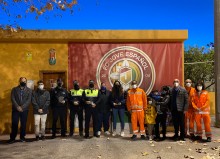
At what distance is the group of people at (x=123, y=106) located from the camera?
11.0m

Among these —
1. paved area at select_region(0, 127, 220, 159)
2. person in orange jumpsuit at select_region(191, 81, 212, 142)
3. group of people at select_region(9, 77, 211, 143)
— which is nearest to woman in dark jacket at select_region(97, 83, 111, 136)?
group of people at select_region(9, 77, 211, 143)

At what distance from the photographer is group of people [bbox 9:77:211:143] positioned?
11000mm

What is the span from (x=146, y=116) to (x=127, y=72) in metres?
2.82

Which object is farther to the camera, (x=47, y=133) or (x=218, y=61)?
(x=218, y=61)

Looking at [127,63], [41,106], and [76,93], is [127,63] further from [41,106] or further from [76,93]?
[41,106]

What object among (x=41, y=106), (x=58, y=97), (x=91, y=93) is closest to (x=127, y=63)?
(x=91, y=93)

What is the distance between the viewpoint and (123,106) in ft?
39.4

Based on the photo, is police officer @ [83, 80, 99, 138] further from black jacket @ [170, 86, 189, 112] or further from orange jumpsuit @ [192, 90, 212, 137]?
orange jumpsuit @ [192, 90, 212, 137]

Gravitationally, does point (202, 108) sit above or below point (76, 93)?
below

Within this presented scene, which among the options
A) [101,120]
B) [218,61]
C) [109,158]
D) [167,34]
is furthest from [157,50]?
[109,158]

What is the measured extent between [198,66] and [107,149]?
27.2 m

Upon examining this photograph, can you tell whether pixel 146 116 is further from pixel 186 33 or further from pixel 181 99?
pixel 186 33

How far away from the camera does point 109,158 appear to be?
889 cm

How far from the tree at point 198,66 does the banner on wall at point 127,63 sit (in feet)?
69.5
